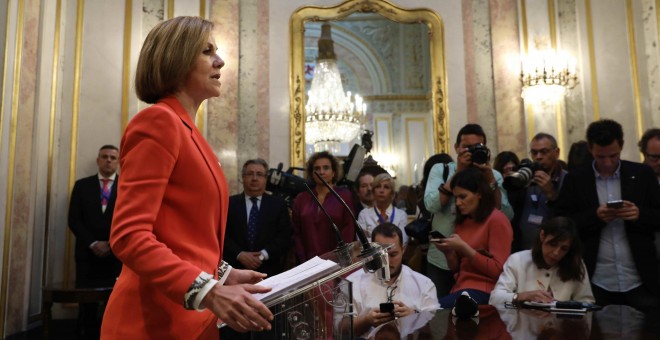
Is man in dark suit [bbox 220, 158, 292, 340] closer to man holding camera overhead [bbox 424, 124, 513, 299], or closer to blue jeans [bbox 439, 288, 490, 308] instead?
man holding camera overhead [bbox 424, 124, 513, 299]

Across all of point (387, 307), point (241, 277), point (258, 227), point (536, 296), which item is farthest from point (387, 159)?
point (241, 277)

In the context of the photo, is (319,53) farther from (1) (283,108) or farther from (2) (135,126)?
(2) (135,126)

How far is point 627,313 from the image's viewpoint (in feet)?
7.44

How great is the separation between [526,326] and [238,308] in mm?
1281

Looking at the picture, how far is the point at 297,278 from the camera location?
1.13 m

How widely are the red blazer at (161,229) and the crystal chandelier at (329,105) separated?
4438mm

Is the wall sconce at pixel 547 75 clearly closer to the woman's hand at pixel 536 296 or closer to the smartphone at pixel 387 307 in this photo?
the woman's hand at pixel 536 296

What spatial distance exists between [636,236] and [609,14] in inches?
122

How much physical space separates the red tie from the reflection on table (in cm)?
329

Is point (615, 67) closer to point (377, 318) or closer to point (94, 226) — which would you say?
point (377, 318)

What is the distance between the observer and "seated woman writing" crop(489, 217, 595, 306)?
9.22 feet

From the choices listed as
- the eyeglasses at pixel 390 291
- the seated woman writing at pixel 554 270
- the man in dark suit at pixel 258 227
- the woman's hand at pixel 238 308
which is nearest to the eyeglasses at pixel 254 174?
the man in dark suit at pixel 258 227

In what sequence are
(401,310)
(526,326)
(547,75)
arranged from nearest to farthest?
(526,326)
(401,310)
(547,75)

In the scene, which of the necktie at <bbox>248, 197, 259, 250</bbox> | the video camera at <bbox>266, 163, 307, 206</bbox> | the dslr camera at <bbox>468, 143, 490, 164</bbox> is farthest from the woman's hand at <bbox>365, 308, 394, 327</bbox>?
the video camera at <bbox>266, 163, 307, 206</bbox>
